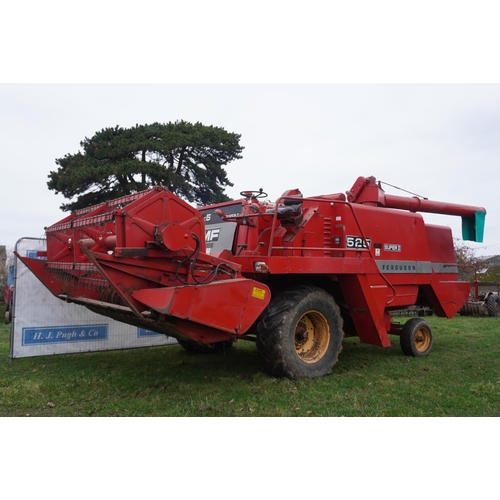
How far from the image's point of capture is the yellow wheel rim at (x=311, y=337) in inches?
220

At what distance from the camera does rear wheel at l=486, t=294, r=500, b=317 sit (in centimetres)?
1428

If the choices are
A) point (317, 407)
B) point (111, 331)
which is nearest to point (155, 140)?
point (111, 331)

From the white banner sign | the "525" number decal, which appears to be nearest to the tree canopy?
the white banner sign

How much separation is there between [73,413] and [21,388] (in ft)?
4.08

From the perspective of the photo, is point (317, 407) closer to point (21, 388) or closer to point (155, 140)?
point (21, 388)

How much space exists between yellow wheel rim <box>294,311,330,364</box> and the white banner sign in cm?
373

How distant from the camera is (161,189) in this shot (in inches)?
186

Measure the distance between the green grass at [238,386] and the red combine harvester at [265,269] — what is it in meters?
0.42

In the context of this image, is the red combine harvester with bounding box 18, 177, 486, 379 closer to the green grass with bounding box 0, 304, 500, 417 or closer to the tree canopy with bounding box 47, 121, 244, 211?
the green grass with bounding box 0, 304, 500, 417

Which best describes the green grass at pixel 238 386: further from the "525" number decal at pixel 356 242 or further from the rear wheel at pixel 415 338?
the "525" number decal at pixel 356 242

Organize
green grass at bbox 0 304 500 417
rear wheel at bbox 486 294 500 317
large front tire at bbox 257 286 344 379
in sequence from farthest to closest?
rear wheel at bbox 486 294 500 317
large front tire at bbox 257 286 344 379
green grass at bbox 0 304 500 417

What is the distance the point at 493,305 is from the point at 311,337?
11.0 meters

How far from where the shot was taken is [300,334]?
5.58 meters

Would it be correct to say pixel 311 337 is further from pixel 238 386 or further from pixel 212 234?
pixel 212 234
